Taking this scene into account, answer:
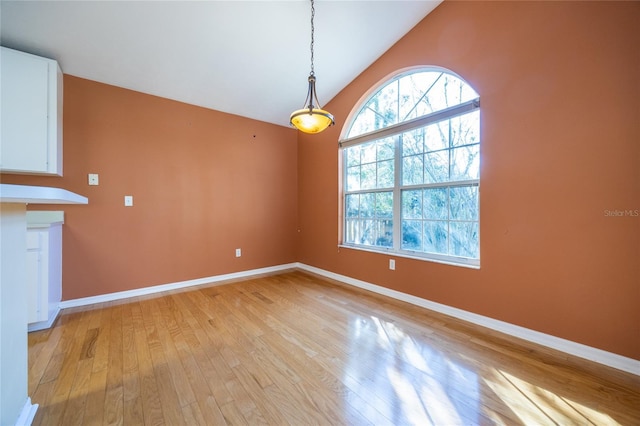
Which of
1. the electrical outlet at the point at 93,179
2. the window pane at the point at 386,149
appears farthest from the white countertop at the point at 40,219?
the window pane at the point at 386,149

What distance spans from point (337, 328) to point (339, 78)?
3.06 meters

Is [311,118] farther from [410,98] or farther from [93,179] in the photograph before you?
[93,179]

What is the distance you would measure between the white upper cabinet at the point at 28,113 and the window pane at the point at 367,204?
330 centimetres

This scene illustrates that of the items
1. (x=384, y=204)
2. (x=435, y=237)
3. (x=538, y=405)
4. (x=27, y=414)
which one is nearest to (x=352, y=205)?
(x=384, y=204)

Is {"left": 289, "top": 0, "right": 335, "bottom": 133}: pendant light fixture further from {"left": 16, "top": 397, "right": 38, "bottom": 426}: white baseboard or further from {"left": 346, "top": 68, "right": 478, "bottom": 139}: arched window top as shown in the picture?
{"left": 16, "top": 397, "right": 38, "bottom": 426}: white baseboard

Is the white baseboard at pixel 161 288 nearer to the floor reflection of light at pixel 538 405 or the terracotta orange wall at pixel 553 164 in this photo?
the terracotta orange wall at pixel 553 164

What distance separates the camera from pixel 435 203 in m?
2.63

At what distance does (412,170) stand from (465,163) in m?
0.56

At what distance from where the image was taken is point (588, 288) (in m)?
1.77

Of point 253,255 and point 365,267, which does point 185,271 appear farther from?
point 365,267

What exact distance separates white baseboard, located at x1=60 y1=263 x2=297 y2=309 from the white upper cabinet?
1.38 meters

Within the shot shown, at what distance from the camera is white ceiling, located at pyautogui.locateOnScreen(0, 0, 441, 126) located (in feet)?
6.97

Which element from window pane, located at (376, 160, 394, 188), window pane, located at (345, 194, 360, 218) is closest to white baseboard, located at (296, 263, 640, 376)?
window pane, located at (345, 194, 360, 218)

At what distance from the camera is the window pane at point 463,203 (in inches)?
93.4
